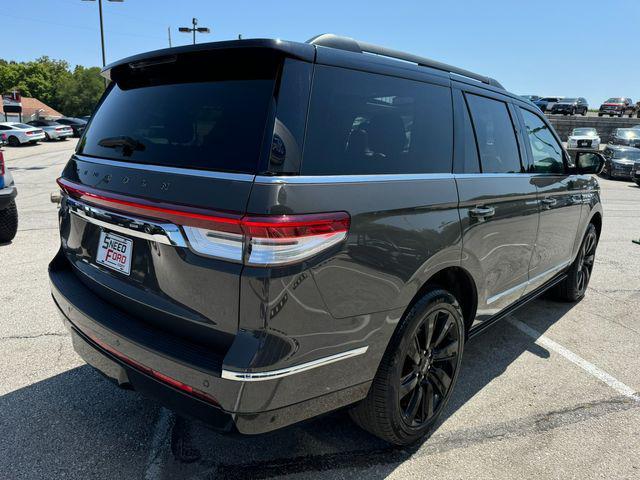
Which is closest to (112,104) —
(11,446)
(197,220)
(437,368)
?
(197,220)

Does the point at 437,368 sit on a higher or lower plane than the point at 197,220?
lower

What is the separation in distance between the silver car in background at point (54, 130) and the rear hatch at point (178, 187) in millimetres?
36112

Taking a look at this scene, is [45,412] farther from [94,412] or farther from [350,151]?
[350,151]

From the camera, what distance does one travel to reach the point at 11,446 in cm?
242

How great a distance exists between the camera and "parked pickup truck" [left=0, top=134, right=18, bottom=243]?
5996mm

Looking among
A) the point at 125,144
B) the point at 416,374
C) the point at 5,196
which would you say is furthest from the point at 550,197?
the point at 5,196

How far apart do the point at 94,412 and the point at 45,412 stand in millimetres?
269

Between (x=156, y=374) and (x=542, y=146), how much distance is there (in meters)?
3.31

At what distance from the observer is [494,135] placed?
10.3 feet

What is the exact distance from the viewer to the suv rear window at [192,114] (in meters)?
1.87

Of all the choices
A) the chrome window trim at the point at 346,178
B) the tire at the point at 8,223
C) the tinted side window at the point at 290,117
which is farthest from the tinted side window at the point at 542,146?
the tire at the point at 8,223

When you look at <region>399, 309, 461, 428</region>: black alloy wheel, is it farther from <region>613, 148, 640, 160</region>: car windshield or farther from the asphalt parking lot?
<region>613, 148, 640, 160</region>: car windshield

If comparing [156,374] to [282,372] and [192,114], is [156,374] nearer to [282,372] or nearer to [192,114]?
[282,372]

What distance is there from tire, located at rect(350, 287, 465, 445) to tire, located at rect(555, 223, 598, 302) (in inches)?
101
